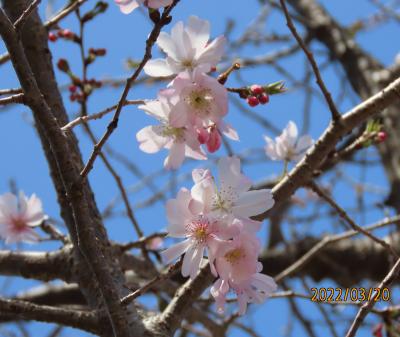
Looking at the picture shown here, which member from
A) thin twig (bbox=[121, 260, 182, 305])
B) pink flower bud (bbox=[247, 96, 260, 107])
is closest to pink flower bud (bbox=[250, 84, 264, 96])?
pink flower bud (bbox=[247, 96, 260, 107])

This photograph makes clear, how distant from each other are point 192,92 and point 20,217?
1.07m

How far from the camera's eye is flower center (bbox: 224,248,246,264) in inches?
39.2

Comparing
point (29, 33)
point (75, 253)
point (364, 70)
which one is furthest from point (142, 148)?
point (364, 70)

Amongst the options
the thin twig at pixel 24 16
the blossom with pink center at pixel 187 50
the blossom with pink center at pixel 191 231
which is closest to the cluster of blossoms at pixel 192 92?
the blossom with pink center at pixel 187 50

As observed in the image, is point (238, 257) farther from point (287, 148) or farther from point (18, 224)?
point (18, 224)

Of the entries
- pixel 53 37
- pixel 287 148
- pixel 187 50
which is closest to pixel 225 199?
pixel 187 50

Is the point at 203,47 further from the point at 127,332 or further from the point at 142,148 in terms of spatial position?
the point at 127,332

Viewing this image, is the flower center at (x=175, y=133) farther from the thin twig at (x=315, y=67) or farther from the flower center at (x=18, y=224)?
the flower center at (x=18, y=224)

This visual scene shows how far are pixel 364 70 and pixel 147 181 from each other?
52.8 inches

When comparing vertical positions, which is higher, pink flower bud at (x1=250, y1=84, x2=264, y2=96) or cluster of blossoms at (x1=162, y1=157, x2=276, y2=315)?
pink flower bud at (x1=250, y1=84, x2=264, y2=96)

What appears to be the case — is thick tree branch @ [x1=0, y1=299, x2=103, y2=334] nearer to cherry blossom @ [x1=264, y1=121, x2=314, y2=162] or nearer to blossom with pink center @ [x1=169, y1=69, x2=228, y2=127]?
blossom with pink center @ [x1=169, y1=69, x2=228, y2=127]

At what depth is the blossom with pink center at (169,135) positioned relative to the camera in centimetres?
102

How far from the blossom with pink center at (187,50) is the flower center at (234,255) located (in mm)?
323

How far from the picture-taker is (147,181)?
11.2 feet
